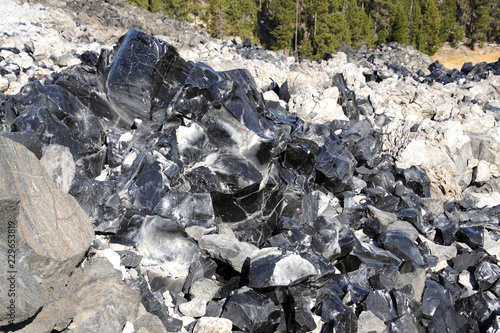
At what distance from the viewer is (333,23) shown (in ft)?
117

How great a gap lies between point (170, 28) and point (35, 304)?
872 inches

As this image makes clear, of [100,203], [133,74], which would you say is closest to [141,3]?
[133,74]

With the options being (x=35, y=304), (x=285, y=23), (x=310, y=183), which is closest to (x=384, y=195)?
(x=310, y=183)

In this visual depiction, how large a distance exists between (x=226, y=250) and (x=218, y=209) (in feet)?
3.15

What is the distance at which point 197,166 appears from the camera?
19.0ft

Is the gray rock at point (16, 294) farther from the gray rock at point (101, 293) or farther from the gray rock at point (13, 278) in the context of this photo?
the gray rock at point (101, 293)

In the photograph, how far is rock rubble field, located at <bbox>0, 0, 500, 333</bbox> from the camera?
3.73 metres

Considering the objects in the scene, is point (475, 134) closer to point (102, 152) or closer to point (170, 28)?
point (102, 152)

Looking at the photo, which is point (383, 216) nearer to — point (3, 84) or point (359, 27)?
point (3, 84)

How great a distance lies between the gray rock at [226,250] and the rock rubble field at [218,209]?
0.02 m

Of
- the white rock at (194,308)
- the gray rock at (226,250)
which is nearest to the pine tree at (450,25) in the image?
the gray rock at (226,250)

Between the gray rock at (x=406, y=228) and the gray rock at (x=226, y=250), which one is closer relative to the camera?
the gray rock at (x=226, y=250)

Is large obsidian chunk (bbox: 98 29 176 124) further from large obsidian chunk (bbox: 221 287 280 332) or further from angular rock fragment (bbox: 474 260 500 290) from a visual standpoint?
angular rock fragment (bbox: 474 260 500 290)

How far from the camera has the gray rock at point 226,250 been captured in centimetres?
476
